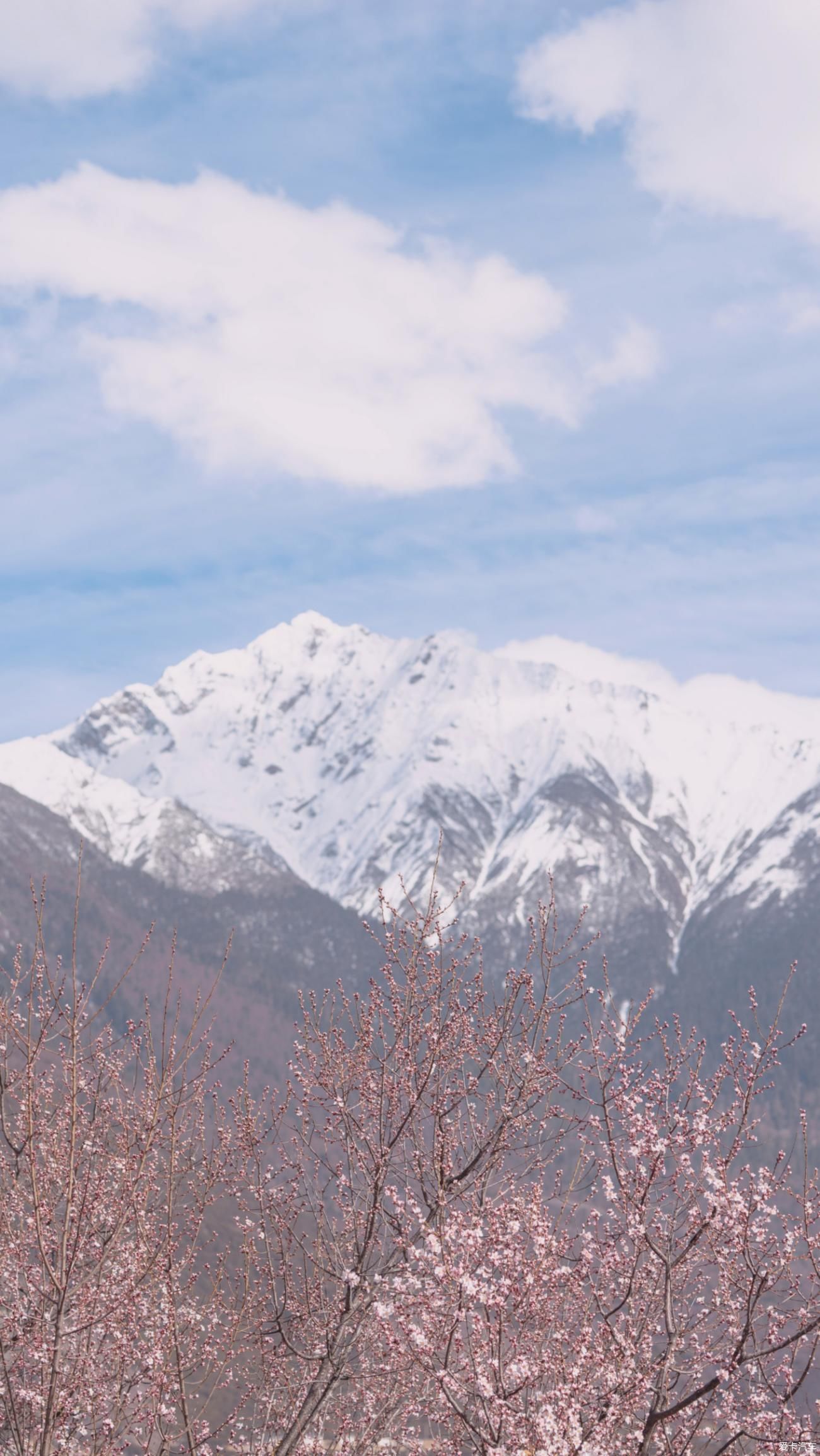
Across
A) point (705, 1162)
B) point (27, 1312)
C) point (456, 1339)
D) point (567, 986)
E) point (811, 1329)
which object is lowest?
point (27, 1312)

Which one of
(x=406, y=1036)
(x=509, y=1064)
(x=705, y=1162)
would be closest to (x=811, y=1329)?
(x=705, y=1162)

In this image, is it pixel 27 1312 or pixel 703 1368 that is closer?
pixel 703 1368

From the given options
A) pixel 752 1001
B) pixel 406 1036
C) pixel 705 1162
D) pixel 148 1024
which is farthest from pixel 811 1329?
pixel 148 1024

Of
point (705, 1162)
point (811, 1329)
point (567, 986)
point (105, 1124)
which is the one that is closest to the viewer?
point (811, 1329)

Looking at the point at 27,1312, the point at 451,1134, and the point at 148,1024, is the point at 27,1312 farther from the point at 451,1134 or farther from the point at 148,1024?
the point at 451,1134

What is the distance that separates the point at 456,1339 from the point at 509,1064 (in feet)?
8.54

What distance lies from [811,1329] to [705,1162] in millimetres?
1610

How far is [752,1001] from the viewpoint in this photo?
11477mm

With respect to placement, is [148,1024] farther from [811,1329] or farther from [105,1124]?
[811,1329]

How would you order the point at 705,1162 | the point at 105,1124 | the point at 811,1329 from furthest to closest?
the point at 105,1124
the point at 705,1162
the point at 811,1329

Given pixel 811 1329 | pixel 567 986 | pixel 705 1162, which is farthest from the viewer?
pixel 567 986

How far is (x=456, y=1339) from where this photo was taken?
37.8ft

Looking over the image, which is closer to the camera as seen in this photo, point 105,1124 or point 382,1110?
point 382,1110

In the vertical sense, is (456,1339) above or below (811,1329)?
below
